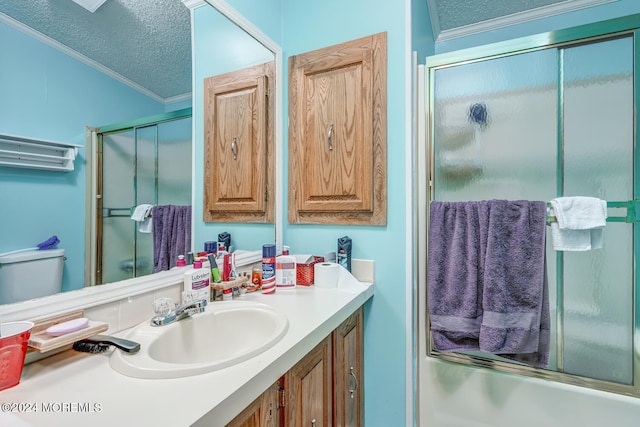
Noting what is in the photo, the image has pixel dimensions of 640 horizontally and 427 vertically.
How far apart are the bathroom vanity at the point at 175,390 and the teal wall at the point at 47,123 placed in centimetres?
23

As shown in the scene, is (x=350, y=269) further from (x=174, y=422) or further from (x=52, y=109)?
(x=52, y=109)

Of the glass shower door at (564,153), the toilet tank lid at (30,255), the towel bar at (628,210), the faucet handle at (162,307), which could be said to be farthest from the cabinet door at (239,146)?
the towel bar at (628,210)

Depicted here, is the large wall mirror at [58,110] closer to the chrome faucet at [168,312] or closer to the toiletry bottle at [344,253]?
the chrome faucet at [168,312]

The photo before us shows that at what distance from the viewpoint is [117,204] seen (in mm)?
833

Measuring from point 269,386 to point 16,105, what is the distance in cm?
82

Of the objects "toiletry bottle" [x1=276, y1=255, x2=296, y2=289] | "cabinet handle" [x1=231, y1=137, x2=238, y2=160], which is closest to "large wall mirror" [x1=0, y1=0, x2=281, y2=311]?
"cabinet handle" [x1=231, y1=137, x2=238, y2=160]

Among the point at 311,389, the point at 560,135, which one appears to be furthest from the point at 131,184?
the point at 560,135

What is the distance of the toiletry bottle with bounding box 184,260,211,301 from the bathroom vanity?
136mm

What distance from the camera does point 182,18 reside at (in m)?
1.02

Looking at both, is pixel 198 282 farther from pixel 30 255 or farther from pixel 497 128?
pixel 497 128

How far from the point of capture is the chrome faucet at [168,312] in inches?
32.4

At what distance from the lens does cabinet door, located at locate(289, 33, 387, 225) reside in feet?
4.29

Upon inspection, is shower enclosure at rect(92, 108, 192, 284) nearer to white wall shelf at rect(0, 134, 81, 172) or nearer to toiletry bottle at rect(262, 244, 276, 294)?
white wall shelf at rect(0, 134, 81, 172)

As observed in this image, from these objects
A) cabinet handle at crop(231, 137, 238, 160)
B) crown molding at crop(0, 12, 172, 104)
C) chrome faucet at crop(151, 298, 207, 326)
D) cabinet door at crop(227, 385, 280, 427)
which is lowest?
cabinet door at crop(227, 385, 280, 427)
